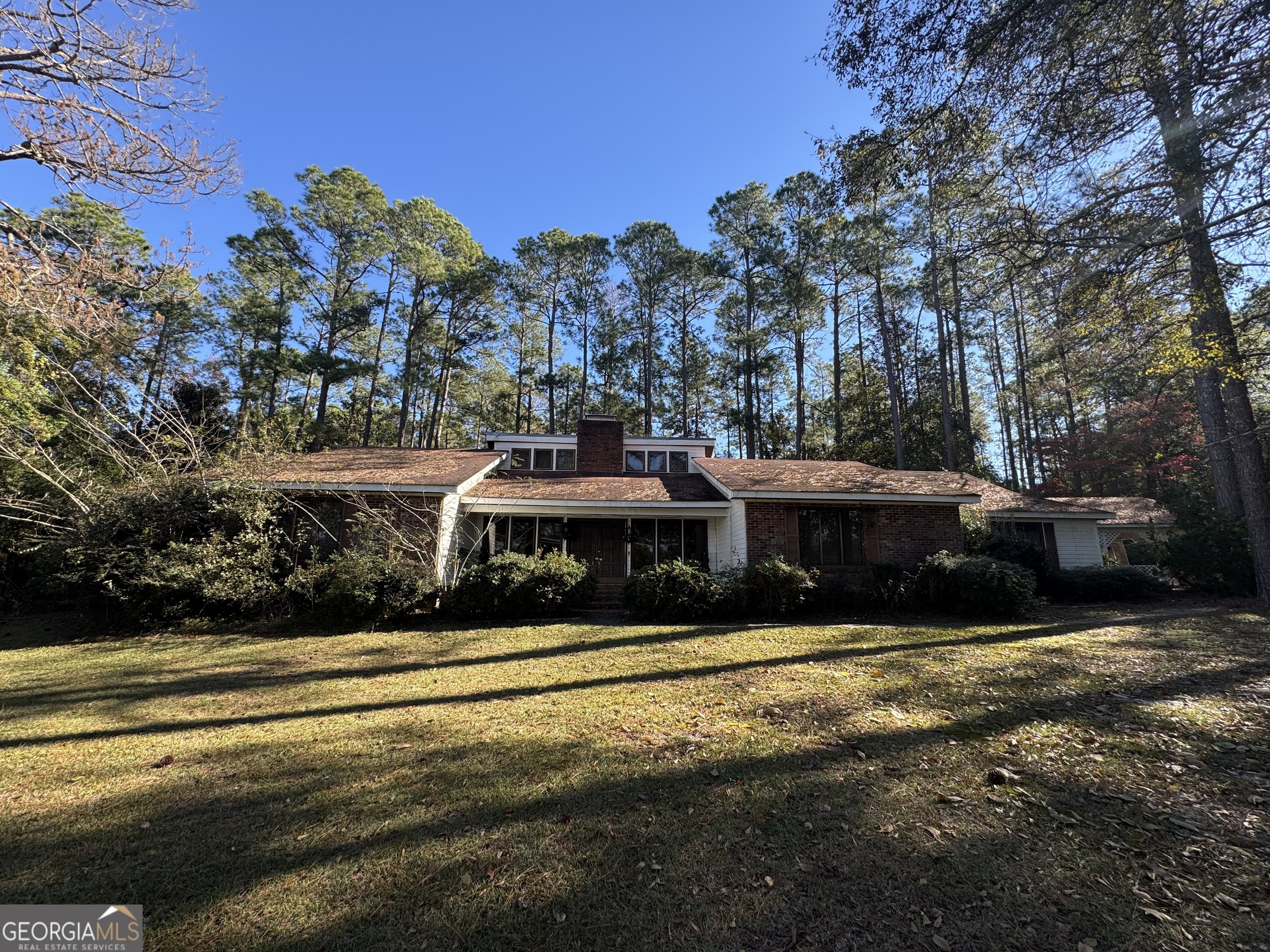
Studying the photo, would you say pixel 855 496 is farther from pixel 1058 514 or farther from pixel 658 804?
pixel 658 804

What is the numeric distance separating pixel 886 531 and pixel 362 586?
38.5 feet

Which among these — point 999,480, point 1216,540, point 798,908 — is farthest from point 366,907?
point 999,480

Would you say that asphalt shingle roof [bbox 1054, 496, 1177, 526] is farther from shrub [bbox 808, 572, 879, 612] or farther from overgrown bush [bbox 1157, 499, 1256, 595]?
shrub [bbox 808, 572, 879, 612]

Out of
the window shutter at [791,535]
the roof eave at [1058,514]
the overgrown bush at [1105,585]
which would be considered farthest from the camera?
the roof eave at [1058,514]

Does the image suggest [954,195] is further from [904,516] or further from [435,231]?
[435,231]

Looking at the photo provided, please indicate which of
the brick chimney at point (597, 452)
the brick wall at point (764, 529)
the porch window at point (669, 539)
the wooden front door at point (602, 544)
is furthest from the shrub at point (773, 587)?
the brick chimney at point (597, 452)

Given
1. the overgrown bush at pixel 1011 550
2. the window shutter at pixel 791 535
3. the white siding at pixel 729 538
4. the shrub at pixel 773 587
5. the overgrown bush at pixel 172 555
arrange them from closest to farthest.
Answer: the overgrown bush at pixel 172 555
the shrub at pixel 773 587
the window shutter at pixel 791 535
the white siding at pixel 729 538
the overgrown bush at pixel 1011 550

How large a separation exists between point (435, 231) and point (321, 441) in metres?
12.5

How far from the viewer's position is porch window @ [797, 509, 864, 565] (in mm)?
12352

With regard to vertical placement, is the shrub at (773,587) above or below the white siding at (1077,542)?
below

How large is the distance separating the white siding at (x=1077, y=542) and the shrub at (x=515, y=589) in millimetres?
16054

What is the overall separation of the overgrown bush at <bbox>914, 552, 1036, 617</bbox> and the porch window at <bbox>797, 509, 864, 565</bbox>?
6.45 feet

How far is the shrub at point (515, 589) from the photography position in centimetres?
980

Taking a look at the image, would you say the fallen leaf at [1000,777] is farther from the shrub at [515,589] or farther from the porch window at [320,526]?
the porch window at [320,526]
